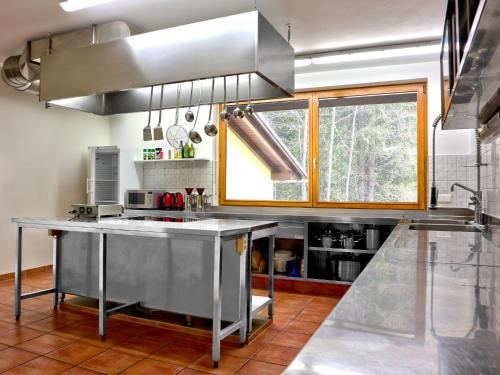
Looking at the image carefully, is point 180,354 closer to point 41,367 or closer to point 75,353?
point 75,353

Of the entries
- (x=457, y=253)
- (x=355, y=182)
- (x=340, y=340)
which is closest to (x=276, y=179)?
(x=355, y=182)

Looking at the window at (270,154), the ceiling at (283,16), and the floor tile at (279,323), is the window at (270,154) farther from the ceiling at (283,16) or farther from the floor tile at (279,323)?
the floor tile at (279,323)

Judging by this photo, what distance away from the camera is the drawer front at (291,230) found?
4.90 metres

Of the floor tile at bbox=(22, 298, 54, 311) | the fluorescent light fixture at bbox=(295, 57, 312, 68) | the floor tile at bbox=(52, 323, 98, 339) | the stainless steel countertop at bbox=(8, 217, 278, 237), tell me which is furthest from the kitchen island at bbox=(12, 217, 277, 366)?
the fluorescent light fixture at bbox=(295, 57, 312, 68)

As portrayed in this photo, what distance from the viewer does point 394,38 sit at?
455 cm

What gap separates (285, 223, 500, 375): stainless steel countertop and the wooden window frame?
3.99 m

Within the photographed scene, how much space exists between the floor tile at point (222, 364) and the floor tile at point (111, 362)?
1.46 feet

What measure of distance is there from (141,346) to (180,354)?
0.35 m

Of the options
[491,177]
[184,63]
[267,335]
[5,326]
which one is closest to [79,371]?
[5,326]

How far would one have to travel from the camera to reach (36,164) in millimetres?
5820

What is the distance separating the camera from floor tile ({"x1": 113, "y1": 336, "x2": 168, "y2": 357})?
3.01 meters

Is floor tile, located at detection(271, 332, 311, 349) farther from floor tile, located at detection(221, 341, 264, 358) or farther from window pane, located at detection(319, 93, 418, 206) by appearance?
window pane, located at detection(319, 93, 418, 206)

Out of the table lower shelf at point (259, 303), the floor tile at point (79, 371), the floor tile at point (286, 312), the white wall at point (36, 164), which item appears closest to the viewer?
the floor tile at point (79, 371)

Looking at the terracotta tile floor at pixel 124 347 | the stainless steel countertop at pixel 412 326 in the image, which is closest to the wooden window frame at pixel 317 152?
the terracotta tile floor at pixel 124 347
